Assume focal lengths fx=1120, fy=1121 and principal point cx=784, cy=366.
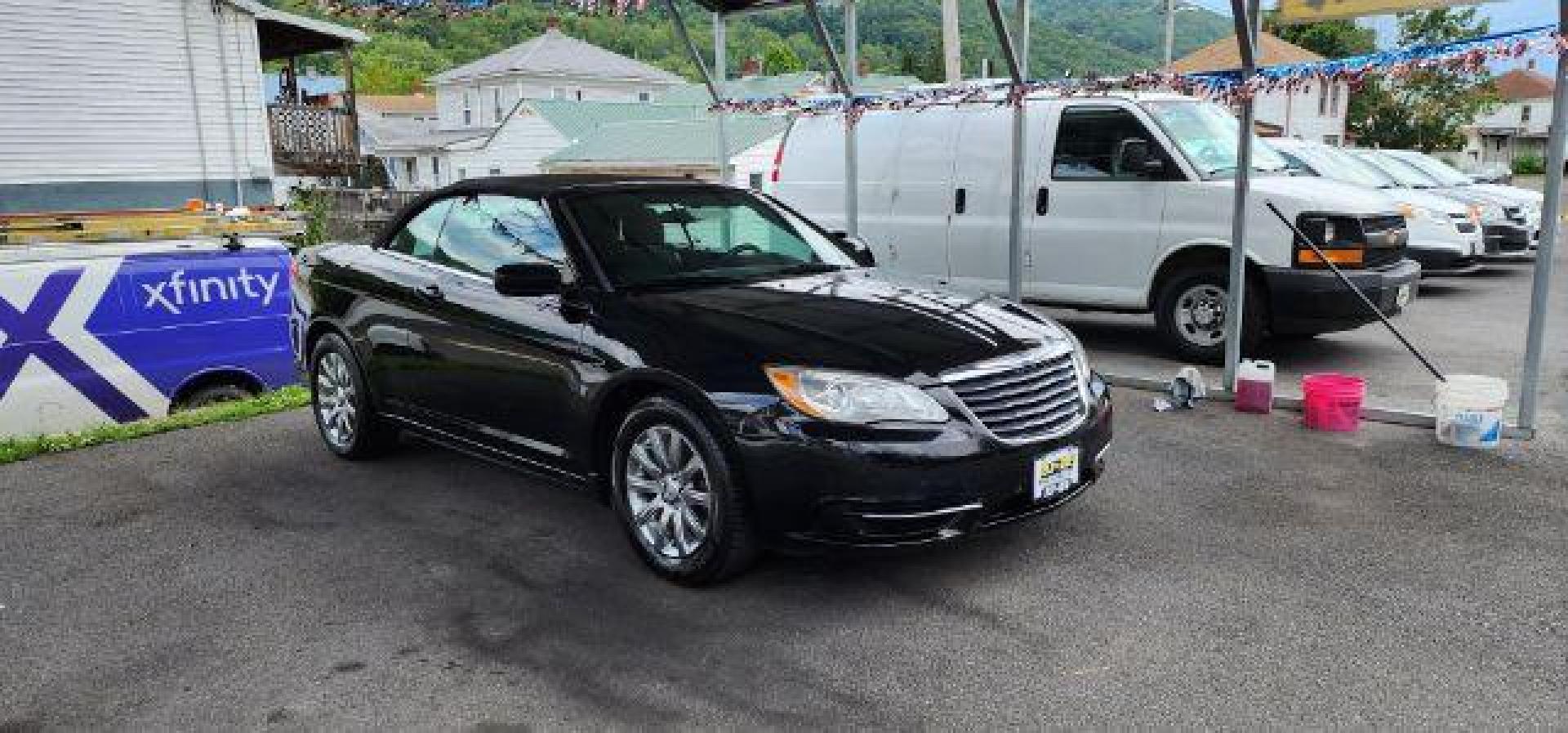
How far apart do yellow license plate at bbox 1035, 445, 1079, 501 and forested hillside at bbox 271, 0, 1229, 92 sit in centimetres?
399

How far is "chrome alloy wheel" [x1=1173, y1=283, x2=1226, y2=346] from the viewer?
795 centimetres

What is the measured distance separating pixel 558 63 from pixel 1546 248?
5087 centimetres

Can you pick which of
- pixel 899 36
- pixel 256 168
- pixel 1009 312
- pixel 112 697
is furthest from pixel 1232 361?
pixel 899 36

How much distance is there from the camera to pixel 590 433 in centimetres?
443

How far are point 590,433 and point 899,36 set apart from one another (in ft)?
95.2

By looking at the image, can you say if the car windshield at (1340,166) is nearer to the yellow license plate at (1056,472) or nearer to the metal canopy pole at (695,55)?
the metal canopy pole at (695,55)

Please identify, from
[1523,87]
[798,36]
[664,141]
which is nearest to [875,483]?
[798,36]

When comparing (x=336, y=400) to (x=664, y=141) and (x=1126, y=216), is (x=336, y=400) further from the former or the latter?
(x=664, y=141)

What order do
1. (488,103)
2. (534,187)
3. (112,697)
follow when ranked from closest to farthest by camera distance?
(112,697), (534,187), (488,103)

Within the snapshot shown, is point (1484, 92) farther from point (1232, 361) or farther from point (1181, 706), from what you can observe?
point (1181, 706)

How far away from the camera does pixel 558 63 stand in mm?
52625

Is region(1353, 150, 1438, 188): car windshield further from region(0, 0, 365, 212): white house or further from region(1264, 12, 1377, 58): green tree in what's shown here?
region(1264, 12, 1377, 58): green tree

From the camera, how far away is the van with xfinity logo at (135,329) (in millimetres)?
6953

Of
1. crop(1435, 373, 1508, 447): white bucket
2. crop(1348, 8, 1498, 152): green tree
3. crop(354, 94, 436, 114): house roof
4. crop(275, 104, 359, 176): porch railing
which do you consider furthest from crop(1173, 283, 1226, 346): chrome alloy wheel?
crop(354, 94, 436, 114): house roof
